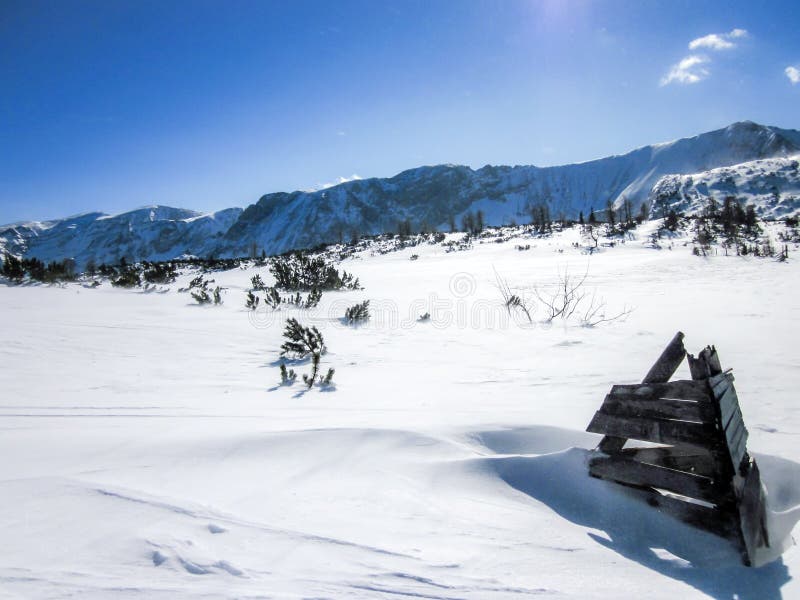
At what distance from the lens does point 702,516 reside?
202 centimetres

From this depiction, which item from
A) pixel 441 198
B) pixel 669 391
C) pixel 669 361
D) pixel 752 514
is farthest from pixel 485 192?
pixel 752 514

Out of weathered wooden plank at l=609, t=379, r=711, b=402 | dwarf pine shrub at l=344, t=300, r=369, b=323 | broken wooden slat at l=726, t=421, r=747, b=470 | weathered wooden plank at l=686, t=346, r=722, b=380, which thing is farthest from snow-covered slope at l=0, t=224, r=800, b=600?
dwarf pine shrub at l=344, t=300, r=369, b=323

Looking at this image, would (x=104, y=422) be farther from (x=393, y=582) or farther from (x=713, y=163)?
(x=713, y=163)

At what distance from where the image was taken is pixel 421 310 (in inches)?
338

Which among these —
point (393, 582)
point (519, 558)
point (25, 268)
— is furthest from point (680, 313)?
point (25, 268)

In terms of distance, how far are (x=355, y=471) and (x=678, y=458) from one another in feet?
6.29

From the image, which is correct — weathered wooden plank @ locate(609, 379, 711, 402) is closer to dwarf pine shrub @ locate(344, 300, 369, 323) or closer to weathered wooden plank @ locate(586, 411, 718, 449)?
weathered wooden plank @ locate(586, 411, 718, 449)

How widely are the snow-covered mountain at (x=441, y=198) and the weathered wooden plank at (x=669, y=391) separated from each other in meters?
112

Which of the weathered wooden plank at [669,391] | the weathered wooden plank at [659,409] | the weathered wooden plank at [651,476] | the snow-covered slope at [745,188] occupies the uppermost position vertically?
the snow-covered slope at [745,188]

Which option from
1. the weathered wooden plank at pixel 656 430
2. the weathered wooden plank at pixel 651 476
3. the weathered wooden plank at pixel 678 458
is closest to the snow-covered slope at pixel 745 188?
the weathered wooden plank at pixel 678 458

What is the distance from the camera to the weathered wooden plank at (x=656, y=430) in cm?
203

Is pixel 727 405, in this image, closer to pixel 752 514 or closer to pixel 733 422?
pixel 733 422

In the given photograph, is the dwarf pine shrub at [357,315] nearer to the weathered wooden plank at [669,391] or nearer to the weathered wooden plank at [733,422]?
the weathered wooden plank at [669,391]

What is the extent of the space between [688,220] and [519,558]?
105ft
